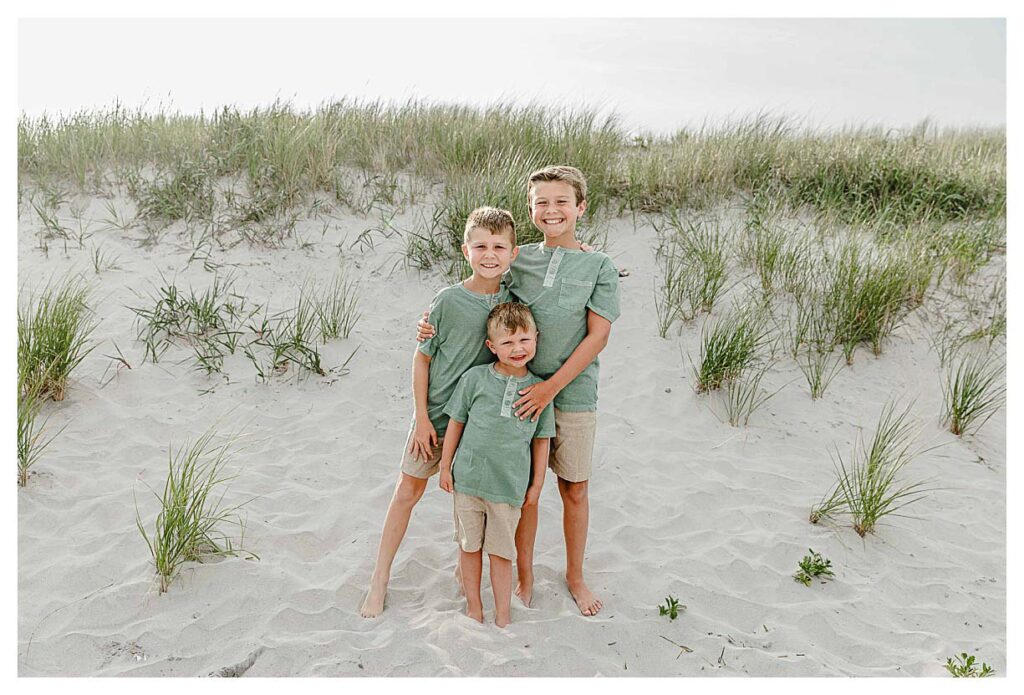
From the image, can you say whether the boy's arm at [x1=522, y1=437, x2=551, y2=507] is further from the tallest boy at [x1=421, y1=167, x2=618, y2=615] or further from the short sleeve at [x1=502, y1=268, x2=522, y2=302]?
the short sleeve at [x1=502, y1=268, x2=522, y2=302]

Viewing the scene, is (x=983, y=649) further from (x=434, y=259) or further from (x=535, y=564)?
(x=434, y=259)

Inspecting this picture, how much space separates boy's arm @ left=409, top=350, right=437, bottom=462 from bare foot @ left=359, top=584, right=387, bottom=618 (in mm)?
723

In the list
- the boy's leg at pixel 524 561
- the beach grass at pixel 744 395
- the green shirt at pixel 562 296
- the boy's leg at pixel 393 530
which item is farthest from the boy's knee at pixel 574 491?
the beach grass at pixel 744 395

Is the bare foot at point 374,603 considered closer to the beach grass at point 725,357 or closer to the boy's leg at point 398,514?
the boy's leg at point 398,514

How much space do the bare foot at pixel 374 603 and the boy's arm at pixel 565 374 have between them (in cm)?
112

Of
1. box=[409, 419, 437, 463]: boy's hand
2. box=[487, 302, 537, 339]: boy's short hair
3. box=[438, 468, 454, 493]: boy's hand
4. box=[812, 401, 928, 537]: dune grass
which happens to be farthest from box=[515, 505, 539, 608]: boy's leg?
box=[812, 401, 928, 537]: dune grass

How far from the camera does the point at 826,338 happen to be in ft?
20.3

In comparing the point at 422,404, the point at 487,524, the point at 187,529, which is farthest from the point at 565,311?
the point at 187,529

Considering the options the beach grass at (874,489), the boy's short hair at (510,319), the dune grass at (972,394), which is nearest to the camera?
the boy's short hair at (510,319)

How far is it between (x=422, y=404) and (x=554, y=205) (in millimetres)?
1049

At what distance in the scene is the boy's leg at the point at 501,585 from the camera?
329cm

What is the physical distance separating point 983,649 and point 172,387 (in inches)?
206

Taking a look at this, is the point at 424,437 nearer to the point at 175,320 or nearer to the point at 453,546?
the point at 453,546

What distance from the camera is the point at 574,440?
3.38 meters
